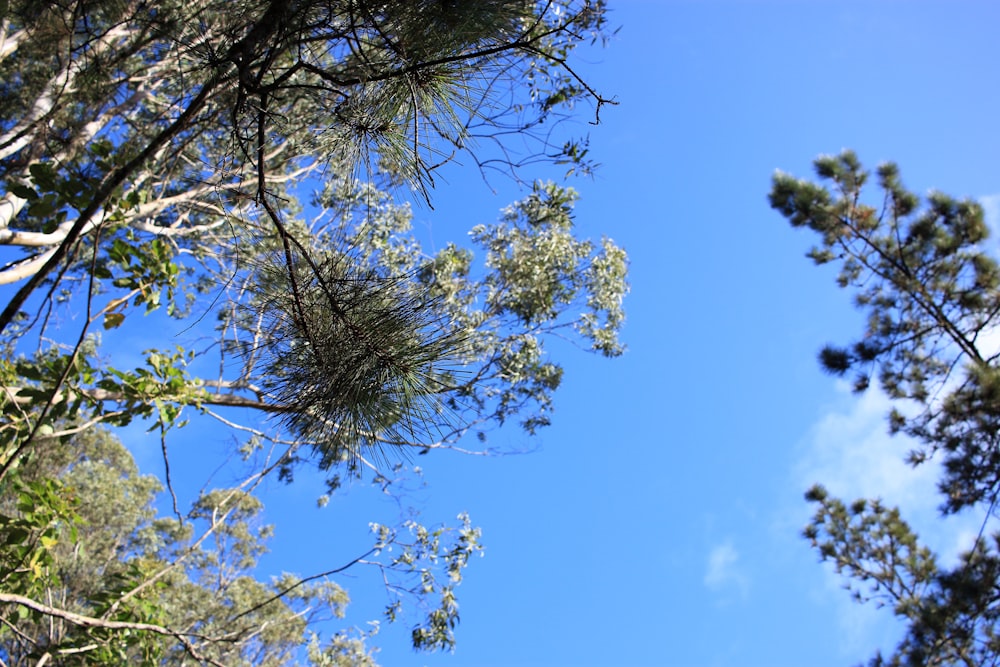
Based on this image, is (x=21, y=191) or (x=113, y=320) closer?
(x=21, y=191)

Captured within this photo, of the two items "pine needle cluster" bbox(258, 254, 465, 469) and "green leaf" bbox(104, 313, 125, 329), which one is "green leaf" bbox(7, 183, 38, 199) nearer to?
"green leaf" bbox(104, 313, 125, 329)

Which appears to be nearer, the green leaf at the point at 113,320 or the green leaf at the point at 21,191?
the green leaf at the point at 21,191

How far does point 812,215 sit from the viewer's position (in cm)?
827

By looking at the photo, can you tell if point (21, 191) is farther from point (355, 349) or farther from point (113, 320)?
point (355, 349)

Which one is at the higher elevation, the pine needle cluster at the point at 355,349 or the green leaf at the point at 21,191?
the green leaf at the point at 21,191

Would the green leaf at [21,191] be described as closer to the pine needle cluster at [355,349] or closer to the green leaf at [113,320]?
the green leaf at [113,320]

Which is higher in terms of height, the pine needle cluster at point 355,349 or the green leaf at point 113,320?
the green leaf at point 113,320

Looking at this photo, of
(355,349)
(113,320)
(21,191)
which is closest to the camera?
(355,349)

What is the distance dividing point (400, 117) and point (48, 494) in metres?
2.15

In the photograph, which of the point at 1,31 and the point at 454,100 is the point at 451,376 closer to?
the point at 454,100

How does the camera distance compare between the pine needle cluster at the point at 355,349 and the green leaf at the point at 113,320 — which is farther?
the green leaf at the point at 113,320

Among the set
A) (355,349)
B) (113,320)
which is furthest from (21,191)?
(355,349)

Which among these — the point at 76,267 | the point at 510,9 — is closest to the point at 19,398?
the point at 510,9

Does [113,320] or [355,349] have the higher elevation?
[113,320]
